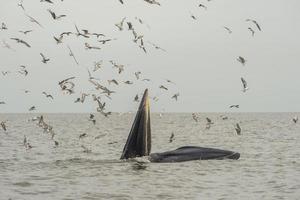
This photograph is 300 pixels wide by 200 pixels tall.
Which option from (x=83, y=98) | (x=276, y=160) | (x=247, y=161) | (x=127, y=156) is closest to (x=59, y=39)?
(x=83, y=98)

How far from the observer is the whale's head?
28297mm

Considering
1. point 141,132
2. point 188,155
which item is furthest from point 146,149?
point 188,155

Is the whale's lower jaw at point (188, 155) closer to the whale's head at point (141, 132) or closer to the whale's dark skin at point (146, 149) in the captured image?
the whale's dark skin at point (146, 149)

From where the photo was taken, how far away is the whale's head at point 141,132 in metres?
28.3

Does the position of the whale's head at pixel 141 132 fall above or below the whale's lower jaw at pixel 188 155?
above

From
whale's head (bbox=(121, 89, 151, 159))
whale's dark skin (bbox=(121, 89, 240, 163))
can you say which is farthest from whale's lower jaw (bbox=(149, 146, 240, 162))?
whale's head (bbox=(121, 89, 151, 159))

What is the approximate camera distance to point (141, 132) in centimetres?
2830

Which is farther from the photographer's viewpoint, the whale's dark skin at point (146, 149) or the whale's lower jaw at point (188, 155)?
the whale's lower jaw at point (188, 155)

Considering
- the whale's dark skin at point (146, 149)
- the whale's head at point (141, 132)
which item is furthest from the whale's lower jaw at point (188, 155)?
the whale's head at point (141, 132)

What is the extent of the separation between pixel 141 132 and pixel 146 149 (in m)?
1.14

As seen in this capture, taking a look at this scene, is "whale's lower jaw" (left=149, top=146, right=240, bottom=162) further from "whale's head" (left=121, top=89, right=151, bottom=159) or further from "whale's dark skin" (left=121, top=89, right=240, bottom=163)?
"whale's head" (left=121, top=89, right=151, bottom=159)

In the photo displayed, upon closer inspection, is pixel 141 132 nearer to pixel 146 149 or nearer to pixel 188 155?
pixel 146 149

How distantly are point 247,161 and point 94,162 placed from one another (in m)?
9.02

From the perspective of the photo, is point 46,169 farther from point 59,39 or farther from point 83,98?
point 59,39
